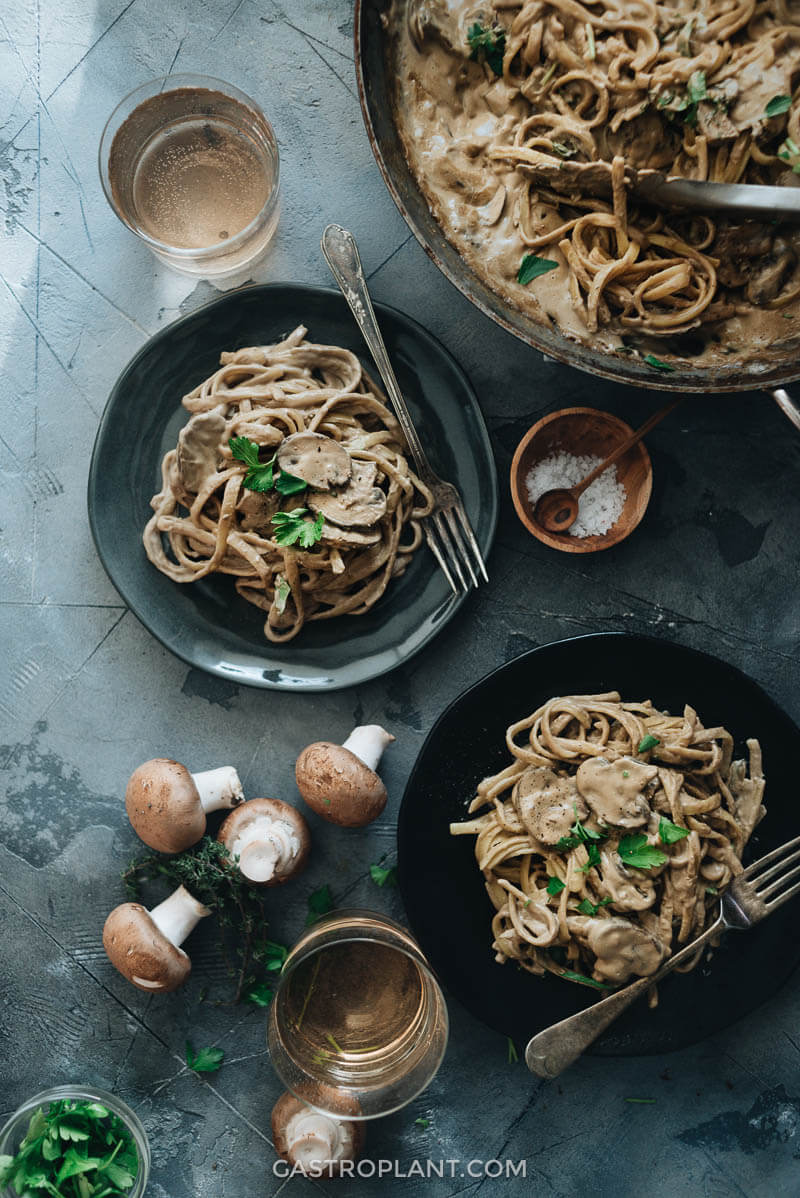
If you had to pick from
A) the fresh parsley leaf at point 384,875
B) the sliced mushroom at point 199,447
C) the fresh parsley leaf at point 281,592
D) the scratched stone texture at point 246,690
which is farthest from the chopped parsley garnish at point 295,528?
the fresh parsley leaf at point 384,875

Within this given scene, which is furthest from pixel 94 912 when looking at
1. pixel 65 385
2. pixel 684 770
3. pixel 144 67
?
pixel 144 67

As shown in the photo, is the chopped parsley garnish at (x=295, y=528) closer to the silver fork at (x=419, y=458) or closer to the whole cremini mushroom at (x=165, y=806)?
the silver fork at (x=419, y=458)

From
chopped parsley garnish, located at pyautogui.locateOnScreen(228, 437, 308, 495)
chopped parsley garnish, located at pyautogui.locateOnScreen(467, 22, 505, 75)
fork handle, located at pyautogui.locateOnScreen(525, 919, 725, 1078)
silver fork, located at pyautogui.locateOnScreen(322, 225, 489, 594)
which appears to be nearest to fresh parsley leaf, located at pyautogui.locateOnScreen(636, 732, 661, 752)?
fork handle, located at pyautogui.locateOnScreen(525, 919, 725, 1078)

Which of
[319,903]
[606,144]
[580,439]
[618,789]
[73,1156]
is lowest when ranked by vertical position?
[73,1156]

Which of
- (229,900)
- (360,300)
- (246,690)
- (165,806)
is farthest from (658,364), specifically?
(229,900)

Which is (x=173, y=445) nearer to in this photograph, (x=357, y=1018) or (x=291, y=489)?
(x=291, y=489)

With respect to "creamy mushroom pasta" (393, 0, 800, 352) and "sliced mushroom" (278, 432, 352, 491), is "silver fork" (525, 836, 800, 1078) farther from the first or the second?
"sliced mushroom" (278, 432, 352, 491)

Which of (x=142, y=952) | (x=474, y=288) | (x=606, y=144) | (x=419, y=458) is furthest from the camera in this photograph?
(x=419, y=458)
